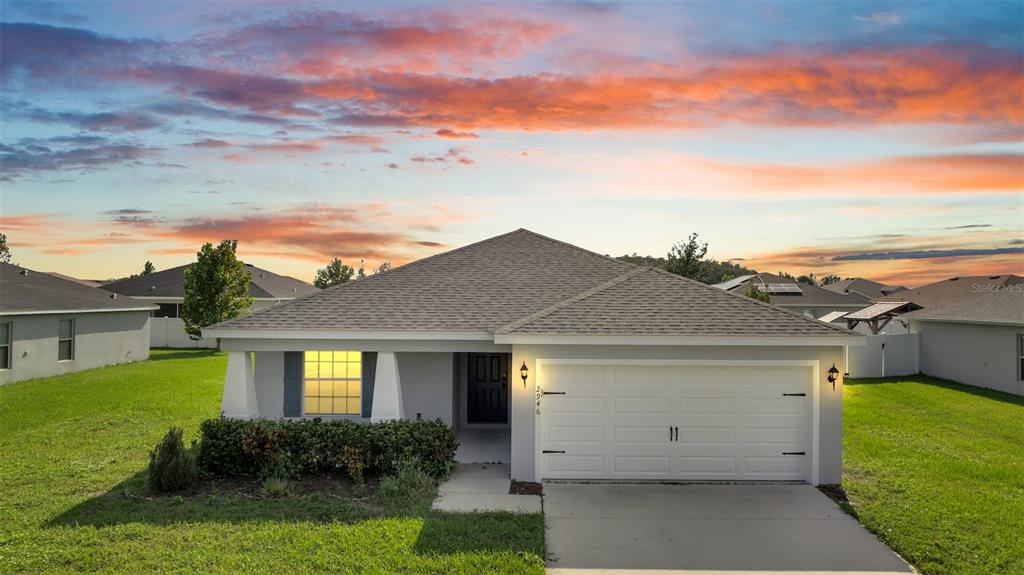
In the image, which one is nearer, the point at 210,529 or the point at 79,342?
the point at 210,529

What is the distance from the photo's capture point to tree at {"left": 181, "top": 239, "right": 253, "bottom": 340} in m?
33.6

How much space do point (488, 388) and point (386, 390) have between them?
393 cm

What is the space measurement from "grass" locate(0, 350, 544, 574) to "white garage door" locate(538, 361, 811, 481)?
2.28m

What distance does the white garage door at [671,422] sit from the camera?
11000mm

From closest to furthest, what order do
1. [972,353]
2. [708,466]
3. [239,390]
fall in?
[708,466]
[239,390]
[972,353]

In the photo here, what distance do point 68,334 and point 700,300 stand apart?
2602 cm

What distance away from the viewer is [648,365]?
1102 centimetres

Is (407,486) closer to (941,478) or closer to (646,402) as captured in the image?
(646,402)

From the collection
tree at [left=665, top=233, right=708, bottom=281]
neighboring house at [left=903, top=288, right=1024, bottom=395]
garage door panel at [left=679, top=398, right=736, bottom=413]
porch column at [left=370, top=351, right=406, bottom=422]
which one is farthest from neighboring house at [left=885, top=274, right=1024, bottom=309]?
porch column at [left=370, top=351, right=406, bottom=422]

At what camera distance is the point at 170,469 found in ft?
33.4

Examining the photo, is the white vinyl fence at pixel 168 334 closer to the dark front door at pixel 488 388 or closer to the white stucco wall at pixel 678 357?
the dark front door at pixel 488 388

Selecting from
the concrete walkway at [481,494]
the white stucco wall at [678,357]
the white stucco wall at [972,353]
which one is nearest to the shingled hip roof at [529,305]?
the white stucco wall at [678,357]

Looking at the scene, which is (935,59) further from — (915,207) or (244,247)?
(244,247)

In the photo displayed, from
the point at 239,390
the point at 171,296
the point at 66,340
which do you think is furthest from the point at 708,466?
the point at 171,296
